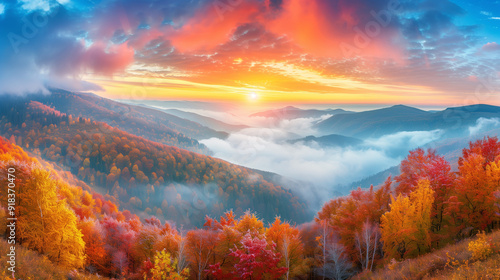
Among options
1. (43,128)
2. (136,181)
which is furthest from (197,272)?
(43,128)

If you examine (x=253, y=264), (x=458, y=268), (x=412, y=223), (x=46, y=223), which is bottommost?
(x=253, y=264)

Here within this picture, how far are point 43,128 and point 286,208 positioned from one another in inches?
7953

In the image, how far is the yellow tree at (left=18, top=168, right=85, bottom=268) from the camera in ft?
71.6

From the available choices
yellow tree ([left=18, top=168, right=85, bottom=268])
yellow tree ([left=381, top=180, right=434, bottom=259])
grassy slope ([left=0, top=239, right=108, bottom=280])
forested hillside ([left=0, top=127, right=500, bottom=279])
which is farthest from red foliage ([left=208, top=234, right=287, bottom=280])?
yellow tree ([left=18, top=168, right=85, bottom=268])

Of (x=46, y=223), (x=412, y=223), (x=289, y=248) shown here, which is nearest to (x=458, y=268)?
(x=412, y=223)

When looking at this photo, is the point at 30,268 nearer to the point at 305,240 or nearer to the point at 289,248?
the point at 289,248

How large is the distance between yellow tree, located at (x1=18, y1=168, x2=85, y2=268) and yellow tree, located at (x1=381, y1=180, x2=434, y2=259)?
32.2 meters

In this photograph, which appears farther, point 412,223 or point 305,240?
point 305,240

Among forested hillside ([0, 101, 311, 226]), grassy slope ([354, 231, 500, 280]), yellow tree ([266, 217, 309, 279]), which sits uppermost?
grassy slope ([354, 231, 500, 280])

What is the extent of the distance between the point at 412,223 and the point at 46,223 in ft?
120

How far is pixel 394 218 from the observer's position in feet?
86.6

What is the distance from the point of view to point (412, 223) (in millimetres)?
25891

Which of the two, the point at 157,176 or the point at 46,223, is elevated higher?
the point at 46,223

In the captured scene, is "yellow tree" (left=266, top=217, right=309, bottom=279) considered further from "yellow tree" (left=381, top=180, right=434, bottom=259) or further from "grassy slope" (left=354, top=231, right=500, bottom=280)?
"grassy slope" (left=354, top=231, right=500, bottom=280)
